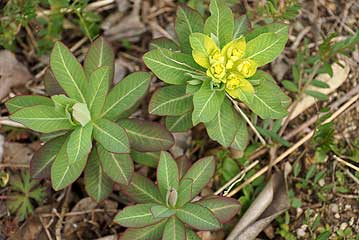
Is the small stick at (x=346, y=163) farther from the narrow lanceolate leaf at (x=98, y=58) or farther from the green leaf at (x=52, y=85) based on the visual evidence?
the green leaf at (x=52, y=85)

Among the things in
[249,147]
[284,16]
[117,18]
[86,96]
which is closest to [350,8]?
[284,16]

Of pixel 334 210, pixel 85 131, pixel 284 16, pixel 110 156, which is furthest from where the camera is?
pixel 334 210

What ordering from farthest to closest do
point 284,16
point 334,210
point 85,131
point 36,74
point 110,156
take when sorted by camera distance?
point 36,74 < point 334,210 < point 284,16 < point 110,156 < point 85,131

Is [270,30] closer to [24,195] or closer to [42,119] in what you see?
[42,119]

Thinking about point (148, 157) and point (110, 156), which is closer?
point (110, 156)

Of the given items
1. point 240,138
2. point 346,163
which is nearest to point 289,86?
point 346,163

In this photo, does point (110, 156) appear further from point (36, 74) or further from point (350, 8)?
point (350, 8)

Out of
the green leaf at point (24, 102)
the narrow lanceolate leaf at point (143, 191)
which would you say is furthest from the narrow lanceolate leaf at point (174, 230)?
the green leaf at point (24, 102)

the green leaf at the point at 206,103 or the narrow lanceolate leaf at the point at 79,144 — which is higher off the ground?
the green leaf at the point at 206,103
